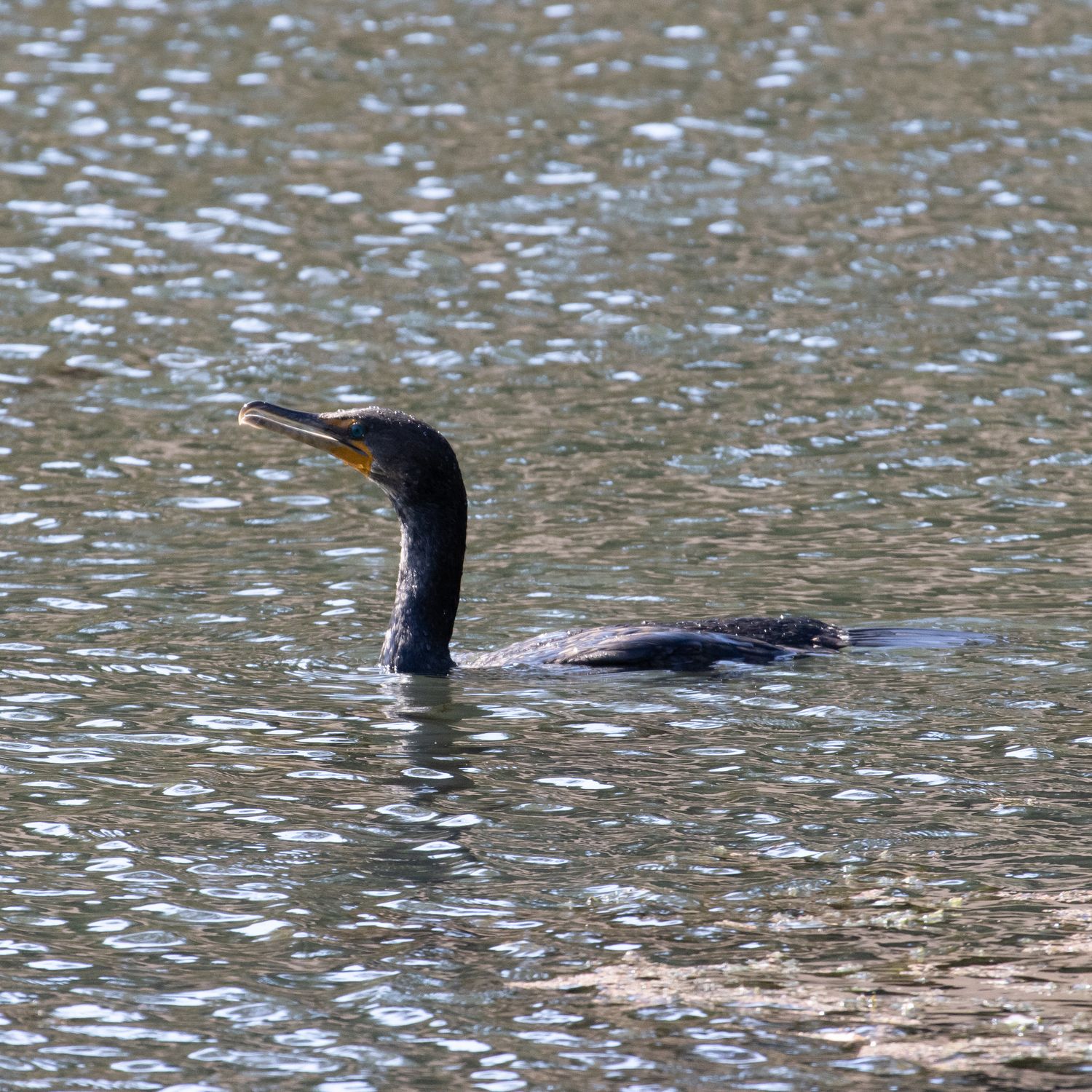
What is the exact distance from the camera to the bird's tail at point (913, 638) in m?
10.1

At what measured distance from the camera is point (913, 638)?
10.1 meters

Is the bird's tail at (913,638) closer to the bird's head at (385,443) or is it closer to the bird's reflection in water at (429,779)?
the bird's reflection in water at (429,779)

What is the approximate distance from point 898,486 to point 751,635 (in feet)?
11.1

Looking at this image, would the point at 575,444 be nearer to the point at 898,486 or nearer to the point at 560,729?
the point at 898,486

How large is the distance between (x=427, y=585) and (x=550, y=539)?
1.97 metres

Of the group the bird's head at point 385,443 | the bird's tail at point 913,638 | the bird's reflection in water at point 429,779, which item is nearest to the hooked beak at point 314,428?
the bird's head at point 385,443

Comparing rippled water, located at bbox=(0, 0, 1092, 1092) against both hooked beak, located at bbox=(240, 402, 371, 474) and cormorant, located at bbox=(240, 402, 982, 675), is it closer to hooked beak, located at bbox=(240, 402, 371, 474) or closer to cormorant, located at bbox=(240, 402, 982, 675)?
cormorant, located at bbox=(240, 402, 982, 675)

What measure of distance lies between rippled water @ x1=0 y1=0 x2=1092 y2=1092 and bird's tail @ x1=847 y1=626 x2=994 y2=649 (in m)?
0.06

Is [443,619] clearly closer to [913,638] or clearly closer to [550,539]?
[550,539]

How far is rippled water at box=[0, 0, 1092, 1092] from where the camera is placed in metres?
6.47

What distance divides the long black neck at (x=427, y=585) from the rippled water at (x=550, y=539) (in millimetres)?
192

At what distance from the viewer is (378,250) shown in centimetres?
1797

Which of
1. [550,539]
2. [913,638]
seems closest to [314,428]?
[550,539]

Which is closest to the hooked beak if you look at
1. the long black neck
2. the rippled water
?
the long black neck
